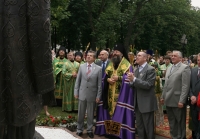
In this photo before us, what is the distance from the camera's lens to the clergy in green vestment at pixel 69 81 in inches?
391

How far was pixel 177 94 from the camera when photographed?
652cm

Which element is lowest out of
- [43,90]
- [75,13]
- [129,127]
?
[129,127]

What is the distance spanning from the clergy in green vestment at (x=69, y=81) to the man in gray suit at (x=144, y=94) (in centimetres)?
381

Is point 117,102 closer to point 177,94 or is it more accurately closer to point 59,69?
point 177,94

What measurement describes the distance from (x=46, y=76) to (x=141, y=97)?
12.0 ft

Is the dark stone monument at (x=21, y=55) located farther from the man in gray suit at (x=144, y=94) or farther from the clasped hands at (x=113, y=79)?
the clasped hands at (x=113, y=79)

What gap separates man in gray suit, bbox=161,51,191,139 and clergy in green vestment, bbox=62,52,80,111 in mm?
4018

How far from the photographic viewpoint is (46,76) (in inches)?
119

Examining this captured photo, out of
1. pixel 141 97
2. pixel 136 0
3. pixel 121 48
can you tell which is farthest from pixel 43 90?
pixel 136 0

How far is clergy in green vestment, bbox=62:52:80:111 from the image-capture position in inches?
391

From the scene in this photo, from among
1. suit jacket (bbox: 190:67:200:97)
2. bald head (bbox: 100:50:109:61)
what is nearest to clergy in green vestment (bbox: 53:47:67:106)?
bald head (bbox: 100:50:109:61)

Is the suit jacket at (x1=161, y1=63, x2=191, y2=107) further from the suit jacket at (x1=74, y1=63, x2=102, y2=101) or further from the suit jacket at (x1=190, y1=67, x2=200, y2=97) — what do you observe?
the suit jacket at (x1=74, y1=63, x2=102, y2=101)

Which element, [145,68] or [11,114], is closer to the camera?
[11,114]

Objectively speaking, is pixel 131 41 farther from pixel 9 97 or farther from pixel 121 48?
pixel 9 97
